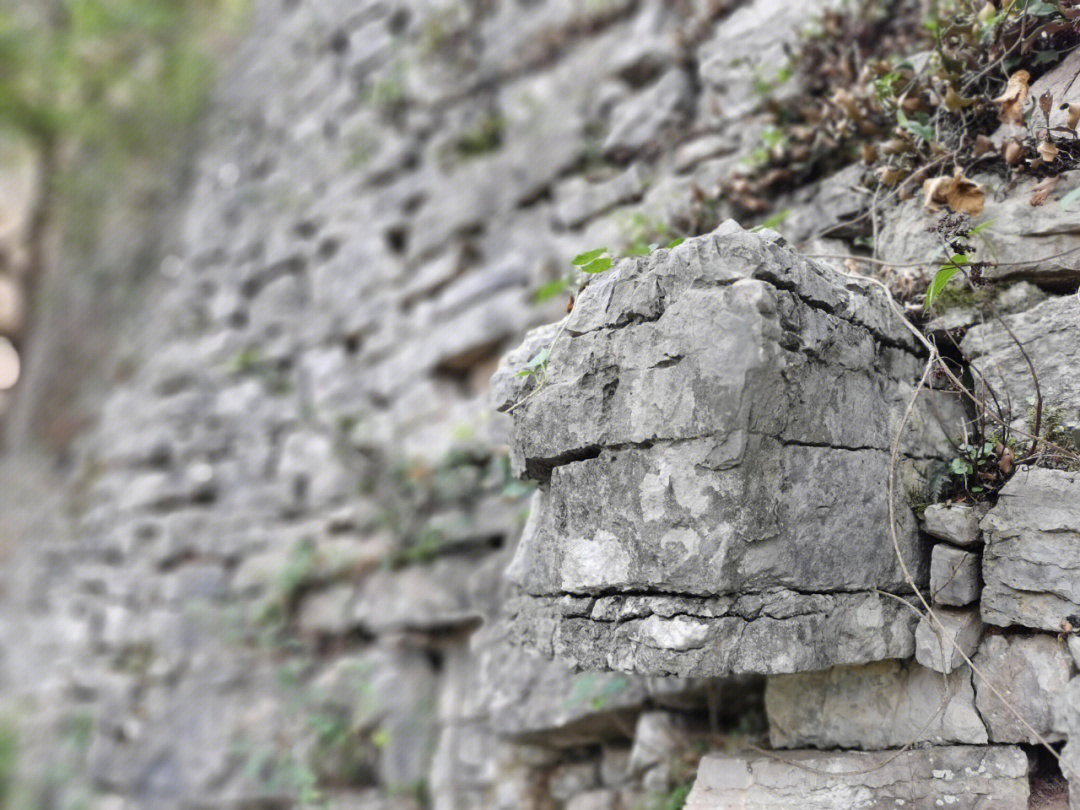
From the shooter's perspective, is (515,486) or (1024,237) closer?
(1024,237)

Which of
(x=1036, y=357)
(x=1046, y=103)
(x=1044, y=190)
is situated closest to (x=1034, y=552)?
(x=1036, y=357)

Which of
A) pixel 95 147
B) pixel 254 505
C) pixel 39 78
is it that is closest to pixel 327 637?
pixel 254 505

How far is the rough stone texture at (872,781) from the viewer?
4.63ft

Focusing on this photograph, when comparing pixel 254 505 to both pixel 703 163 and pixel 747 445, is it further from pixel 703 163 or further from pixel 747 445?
pixel 747 445

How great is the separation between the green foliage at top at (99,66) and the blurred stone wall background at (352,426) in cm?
57

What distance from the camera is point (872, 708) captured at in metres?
1.57

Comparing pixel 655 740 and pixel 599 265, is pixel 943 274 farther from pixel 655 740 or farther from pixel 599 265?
pixel 655 740

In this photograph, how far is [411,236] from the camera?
3639 mm

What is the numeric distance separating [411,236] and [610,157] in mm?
1190

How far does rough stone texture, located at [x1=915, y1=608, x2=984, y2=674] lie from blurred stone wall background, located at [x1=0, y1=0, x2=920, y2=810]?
483mm

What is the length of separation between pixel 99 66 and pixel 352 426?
394cm

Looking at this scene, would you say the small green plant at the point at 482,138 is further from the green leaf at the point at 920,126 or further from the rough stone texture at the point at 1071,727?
the rough stone texture at the point at 1071,727

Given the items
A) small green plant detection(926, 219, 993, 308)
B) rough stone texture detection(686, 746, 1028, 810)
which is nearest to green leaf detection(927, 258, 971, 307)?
small green plant detection(926, 219, 993, 308)

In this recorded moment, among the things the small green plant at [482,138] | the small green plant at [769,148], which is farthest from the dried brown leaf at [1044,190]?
the small green plant at [482,138]
